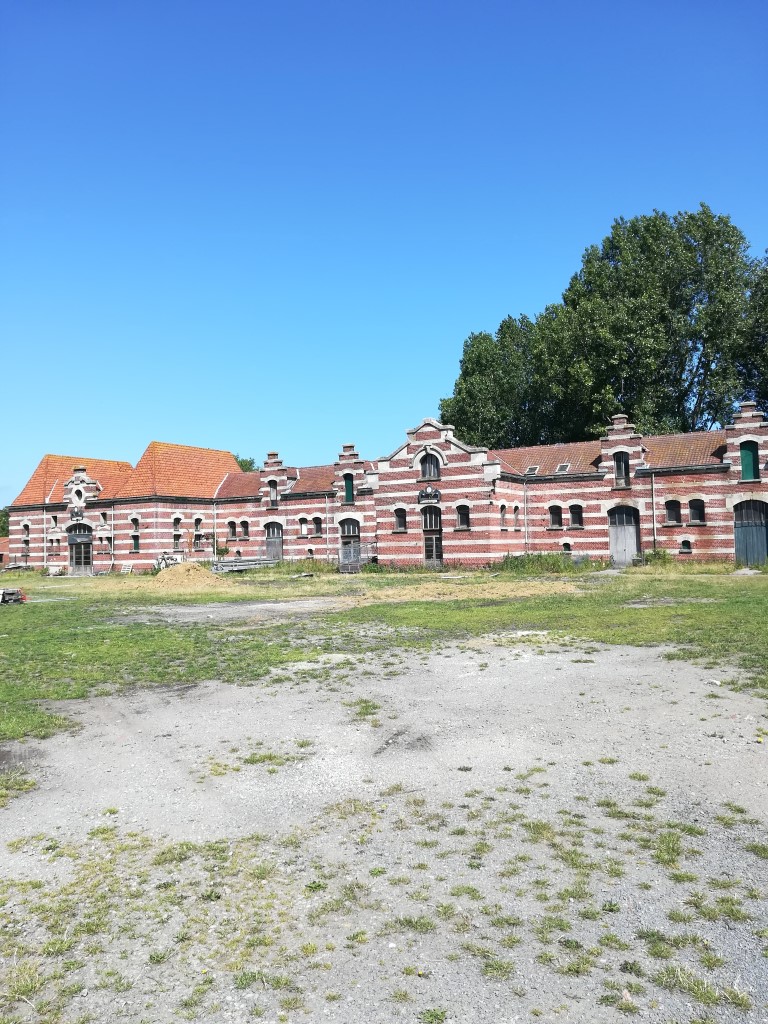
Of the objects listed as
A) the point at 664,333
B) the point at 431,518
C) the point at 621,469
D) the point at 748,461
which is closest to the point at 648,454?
the point at 621,469

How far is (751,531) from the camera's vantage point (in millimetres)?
36375

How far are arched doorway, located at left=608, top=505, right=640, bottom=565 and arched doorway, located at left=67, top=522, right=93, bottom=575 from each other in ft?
116

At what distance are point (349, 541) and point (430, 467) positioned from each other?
8.78 meters

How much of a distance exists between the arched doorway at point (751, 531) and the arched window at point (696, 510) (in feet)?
5.01

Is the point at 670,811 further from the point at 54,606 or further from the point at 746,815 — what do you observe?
the point at 54,606

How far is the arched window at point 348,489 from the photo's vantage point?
153 ft

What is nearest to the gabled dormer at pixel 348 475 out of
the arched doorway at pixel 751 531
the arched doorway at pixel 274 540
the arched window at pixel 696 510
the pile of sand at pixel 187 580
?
the arched doorway at pixel 274 540

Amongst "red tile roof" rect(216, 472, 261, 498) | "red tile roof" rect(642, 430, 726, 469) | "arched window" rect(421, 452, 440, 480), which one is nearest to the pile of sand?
"arched window" rect(421, 452, 440, 480)

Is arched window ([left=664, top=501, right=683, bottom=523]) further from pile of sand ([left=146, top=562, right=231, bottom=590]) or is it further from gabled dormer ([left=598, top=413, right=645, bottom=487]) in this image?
pile of sand ([left=146, top=562, right=231, bottom=590])

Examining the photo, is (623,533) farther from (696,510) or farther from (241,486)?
(241,486)

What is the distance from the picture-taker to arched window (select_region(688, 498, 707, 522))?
123 feet

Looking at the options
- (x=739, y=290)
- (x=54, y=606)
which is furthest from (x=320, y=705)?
(x=739, y=290)

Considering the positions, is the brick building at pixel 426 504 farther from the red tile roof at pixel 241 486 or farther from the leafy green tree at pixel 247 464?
the leafy green tree at pixel 247 464

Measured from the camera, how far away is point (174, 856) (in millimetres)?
6027
